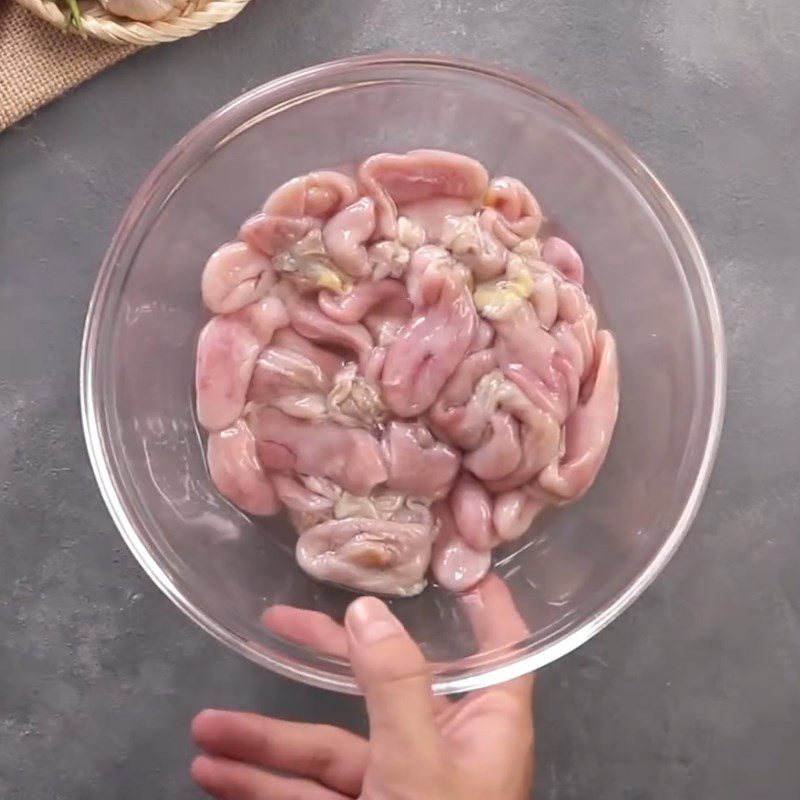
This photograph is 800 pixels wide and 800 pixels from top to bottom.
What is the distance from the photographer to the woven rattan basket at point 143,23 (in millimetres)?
975

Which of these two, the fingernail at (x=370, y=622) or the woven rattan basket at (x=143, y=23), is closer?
the fingernail at (x=370, y=622)

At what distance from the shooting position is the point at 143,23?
3.25 feet

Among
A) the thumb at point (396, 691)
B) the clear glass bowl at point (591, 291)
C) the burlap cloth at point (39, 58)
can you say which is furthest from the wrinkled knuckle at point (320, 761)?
the burlap cloth at point (39, 58)

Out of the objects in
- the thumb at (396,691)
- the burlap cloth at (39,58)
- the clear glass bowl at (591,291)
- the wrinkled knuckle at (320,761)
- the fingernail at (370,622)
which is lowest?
the wrinkled knuckle at (320,761)

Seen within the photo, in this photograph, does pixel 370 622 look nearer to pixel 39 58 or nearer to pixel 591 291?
pixel 591 291

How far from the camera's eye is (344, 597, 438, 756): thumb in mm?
772

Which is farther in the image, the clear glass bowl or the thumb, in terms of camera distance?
the clear glass bowl

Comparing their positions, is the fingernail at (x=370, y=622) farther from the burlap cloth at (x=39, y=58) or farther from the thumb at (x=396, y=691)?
the burlap cloth at (x=39, y=58)

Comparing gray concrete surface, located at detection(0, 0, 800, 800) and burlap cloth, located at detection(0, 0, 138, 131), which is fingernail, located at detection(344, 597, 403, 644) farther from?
burlap cloth, located at detection(0, 0, 138, 131)

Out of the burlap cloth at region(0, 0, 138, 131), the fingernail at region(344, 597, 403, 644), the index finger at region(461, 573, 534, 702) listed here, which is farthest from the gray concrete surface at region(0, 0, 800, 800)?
the fingernail at region(344, 597, 403, 644)

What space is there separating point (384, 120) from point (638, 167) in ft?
0.81

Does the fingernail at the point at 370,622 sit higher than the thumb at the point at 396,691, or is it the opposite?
the fingernail at the point at 370,622

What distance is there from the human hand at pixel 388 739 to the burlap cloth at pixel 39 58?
579 millimetres

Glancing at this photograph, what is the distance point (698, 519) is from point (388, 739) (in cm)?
43
